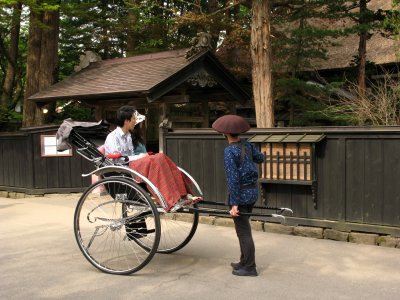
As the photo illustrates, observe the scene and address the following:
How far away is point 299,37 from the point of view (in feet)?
52.8

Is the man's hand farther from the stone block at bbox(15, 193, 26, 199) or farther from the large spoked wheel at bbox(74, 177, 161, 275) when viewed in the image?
the stone block at bbox(15, 193, 26, 199)

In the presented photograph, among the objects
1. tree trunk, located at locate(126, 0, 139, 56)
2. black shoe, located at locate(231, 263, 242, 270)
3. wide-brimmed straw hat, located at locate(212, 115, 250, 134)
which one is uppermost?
tree trunk, located at locate(126, 0, 139, 56)

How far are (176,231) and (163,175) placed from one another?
2626mm

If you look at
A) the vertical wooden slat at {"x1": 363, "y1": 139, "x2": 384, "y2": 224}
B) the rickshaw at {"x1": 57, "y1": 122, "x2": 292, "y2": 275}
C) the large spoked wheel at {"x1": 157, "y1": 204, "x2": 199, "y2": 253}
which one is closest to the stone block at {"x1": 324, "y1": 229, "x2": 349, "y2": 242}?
the vertical wooden slat at {"x1": 363, "y1": 139, "x2": 384, "y2": 224}

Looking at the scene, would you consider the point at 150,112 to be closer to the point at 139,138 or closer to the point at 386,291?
the point at 139,138

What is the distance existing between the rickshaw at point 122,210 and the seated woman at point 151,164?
0.10m

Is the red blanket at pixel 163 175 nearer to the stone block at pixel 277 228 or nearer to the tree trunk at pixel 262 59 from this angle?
the stone block at pixel 277 228

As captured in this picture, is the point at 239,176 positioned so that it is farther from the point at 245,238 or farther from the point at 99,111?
the point at 99,111

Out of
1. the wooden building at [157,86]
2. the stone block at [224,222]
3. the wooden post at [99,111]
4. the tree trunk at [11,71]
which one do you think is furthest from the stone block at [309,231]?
the tree trunk at [11,71]

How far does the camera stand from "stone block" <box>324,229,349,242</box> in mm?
6668

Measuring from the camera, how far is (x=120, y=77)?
478 inches

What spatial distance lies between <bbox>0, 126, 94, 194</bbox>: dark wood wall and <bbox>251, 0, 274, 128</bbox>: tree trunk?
458 centimetres

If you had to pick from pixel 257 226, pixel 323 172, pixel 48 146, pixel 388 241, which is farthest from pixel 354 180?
pixel 48 146

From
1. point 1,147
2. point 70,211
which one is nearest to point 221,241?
point 70,211
